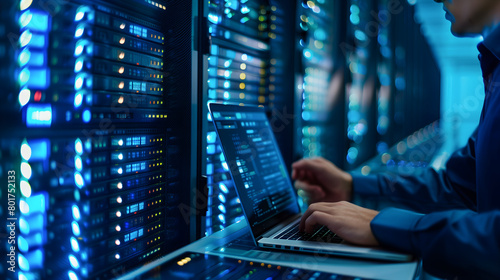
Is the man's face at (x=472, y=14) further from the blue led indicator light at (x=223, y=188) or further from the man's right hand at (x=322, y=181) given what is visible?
the blue led indicator light at (x=223, y=188)

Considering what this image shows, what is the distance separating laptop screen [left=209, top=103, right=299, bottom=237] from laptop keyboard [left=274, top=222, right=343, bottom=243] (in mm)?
69

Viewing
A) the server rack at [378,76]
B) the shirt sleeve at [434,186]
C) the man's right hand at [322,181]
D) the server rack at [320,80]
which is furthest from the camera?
the server rack at [378,76]

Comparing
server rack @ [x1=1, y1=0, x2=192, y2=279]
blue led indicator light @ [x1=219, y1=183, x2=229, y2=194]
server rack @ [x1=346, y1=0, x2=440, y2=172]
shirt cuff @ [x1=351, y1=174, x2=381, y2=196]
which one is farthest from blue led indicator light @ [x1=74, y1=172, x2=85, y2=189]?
server rack @ [x1=346, y1=0, x2=440, y2=172]

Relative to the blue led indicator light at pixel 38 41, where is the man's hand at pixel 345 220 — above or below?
below

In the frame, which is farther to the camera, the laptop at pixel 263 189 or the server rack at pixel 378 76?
the server rack at pixel 378 76

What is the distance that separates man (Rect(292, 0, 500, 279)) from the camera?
2.55 feet

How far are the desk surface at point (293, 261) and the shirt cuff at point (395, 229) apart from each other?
0.05 meters

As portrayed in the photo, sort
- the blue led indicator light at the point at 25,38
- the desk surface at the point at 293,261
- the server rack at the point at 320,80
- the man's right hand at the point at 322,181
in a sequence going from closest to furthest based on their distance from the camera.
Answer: the blue led indicator light at the point at 25,38 < the desk surface at the point at 293,261 < the man's right hand at the point at 322,181 < the server rack at the point at 320,80

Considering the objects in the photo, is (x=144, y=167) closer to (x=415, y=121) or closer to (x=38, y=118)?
(x=38, y=118)

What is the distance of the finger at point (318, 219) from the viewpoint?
0.94 meters

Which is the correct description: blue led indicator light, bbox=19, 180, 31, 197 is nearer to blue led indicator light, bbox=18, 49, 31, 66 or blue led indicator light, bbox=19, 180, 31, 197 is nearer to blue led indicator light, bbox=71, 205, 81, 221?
blue led indicator light, bbox=71, 205, 81, 221

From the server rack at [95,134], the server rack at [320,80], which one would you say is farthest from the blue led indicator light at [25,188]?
the server rack at [320,80]

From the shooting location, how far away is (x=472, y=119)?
9148mm

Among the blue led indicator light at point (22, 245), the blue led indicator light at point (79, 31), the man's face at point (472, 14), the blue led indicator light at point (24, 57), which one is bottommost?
the blue led indicator light at point (22, 245)
